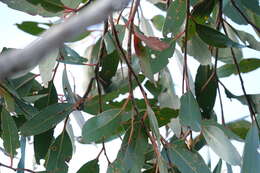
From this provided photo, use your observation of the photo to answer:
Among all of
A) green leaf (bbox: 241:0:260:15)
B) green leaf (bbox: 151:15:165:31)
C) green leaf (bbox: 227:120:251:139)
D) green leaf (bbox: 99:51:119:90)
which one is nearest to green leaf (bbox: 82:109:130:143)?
green leaf (bbox: 99:51:119:90)

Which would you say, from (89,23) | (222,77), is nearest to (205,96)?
(222,77)

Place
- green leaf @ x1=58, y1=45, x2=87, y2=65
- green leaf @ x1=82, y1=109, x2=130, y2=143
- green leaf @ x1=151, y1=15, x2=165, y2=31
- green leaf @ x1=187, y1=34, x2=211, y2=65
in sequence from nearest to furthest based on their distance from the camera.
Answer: green leaf @ x1=82, y1=109, x2=130, y2=143 → green leaf @ x1=58, y1=45, x2=87, y2=65 → green leaf @ x1=187, y1=34, x2=211, y2=65 → green leaf @ x1=151, y1=15, x2=165, y2=31

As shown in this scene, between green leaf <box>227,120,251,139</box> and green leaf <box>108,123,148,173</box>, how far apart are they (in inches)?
15.8

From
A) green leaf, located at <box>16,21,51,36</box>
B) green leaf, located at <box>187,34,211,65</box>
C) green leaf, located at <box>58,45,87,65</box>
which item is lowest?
green leaf, located at <box>187,34,211,65</box>

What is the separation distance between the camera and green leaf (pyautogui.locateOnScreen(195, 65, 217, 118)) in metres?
1.14

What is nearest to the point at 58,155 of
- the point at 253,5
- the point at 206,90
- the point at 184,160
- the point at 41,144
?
the point at 41,144

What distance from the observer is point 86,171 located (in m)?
1.06

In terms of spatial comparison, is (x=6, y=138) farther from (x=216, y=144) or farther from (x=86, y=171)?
(x=216, y=144)

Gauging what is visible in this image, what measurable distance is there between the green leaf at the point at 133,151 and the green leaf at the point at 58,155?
13 cm

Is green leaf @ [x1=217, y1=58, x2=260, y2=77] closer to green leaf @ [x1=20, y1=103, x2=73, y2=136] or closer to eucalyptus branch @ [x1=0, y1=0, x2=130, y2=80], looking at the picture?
green leaf @ [x1=20, y1=103, x2=73, y2=136]

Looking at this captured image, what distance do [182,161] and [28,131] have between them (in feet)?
1.06

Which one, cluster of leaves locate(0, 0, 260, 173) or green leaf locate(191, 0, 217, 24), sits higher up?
green leaf locate(191, 0, 217, 24)

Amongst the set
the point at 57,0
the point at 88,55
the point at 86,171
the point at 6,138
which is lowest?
the point at 86,171

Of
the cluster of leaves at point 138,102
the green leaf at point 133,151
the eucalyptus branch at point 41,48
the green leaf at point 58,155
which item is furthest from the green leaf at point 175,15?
the eucalyptus branch at point 41,48
